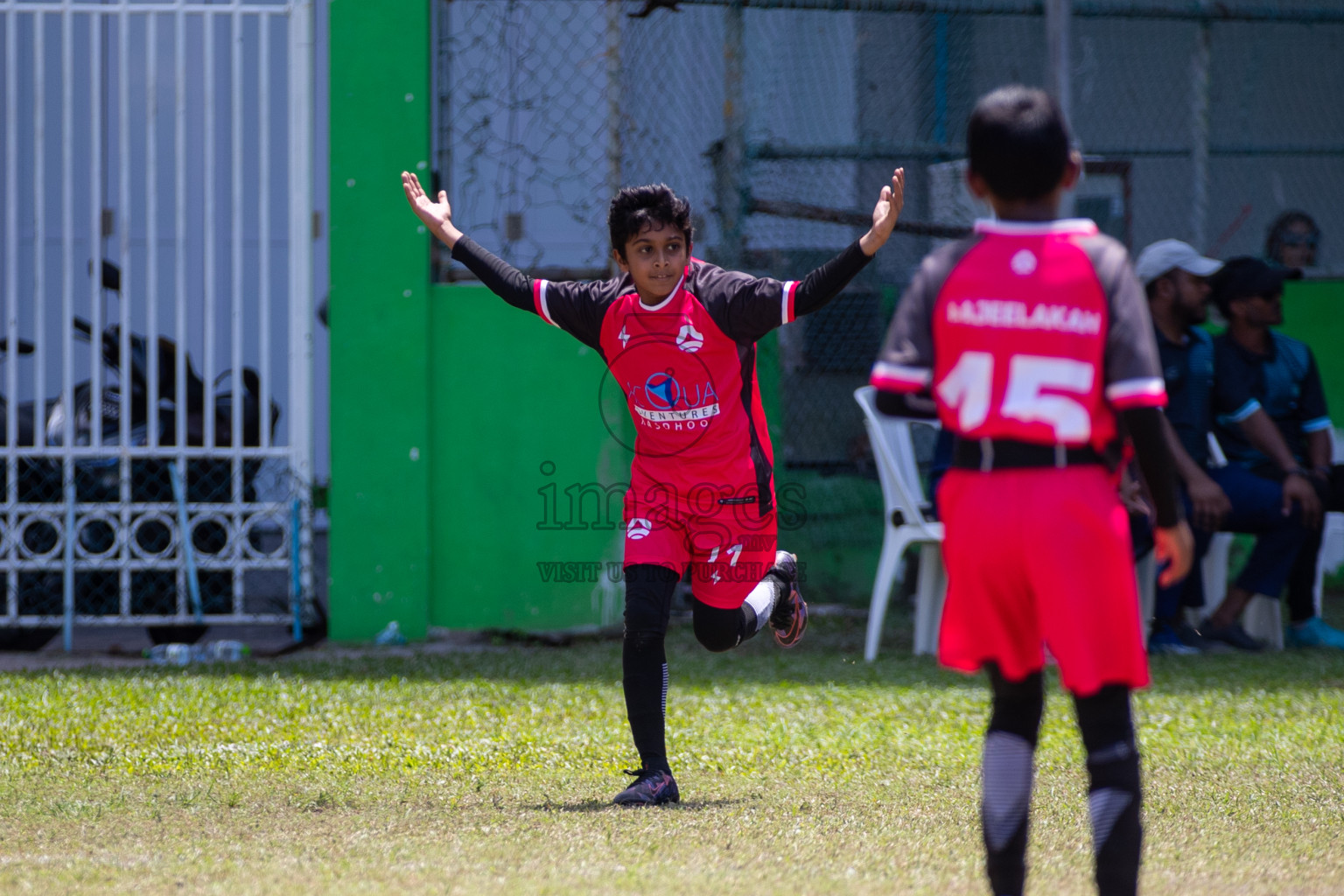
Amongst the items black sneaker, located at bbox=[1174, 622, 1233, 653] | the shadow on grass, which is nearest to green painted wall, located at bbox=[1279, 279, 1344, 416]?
black sneaker, located at bbox=[1174, 622, 1233, 653]

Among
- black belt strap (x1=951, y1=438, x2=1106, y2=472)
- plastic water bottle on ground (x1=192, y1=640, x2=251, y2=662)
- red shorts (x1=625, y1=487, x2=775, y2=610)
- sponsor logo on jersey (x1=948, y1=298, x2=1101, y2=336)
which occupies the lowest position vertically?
plastic water bottle on ground (x1=192, y1=640, x2=251, y2=662)

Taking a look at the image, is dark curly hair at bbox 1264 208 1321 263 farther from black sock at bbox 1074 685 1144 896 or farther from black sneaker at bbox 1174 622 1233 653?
black sock at bbox 1074 685 1144 896

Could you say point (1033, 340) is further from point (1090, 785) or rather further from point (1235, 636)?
point (1235, 636)

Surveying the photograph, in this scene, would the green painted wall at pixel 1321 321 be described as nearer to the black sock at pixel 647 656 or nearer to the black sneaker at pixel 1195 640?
the black sneaker at pixel 1195 640

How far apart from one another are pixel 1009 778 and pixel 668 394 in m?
1.61

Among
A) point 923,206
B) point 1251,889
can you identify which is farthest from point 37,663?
point 1251,889

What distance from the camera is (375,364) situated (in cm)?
649

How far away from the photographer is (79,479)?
650cm

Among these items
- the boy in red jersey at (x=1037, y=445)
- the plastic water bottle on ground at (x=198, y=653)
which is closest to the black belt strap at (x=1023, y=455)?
the boy in red jersey at (x=1037, y=445)

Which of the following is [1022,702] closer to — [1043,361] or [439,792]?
[1043,361]

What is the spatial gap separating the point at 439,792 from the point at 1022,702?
5.93ft

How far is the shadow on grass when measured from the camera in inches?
137

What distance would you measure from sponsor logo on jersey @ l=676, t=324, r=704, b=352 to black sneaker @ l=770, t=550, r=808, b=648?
766mm

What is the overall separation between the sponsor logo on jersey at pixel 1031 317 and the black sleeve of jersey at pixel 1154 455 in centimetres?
16
